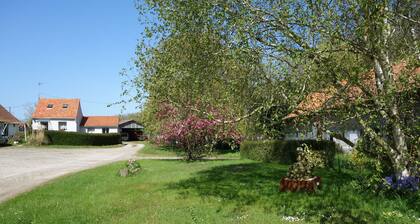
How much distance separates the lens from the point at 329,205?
10.2m

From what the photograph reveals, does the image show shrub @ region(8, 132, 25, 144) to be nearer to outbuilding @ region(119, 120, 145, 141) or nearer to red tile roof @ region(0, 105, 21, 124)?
red tile roof @ region(0, 105, 21, 124)

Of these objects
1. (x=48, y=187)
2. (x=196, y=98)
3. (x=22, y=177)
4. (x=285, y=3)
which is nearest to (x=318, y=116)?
(x=285, y=3)

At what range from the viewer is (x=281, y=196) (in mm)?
11648

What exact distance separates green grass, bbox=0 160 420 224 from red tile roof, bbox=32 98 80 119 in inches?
2614

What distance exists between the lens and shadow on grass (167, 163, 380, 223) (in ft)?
31.1

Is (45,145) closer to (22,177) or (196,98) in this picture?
(22,177)

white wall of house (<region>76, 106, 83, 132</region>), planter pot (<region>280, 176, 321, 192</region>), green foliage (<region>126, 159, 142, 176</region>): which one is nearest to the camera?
planter pot (<region>280, 176, 321, 192</region>)

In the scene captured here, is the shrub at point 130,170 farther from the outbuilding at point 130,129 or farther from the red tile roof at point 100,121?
the outbuilding at point 130,129

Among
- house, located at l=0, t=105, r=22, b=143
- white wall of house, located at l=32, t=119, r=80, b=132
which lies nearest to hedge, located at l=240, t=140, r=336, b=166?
house, located at l=0, t=105, r=22, b=143

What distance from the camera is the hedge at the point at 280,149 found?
71.7 feet

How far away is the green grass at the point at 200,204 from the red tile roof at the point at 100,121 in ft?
235

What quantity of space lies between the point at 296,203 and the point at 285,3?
4659 mm

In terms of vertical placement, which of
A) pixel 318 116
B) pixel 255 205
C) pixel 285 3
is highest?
pixel 285 3

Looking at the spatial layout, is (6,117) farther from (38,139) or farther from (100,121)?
(38,139)
